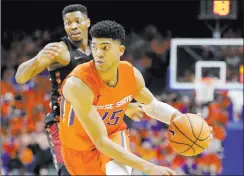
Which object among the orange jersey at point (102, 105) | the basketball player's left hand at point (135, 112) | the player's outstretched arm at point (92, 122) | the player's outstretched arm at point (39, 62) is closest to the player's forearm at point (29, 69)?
the player's outstretched arm at point (39, 62)

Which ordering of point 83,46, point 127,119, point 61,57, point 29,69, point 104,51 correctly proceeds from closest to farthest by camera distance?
1. point 104,51
2. point 29,69
3. point 61,57
4. point 83,46
5. point 127,119

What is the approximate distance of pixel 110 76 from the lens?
365cm

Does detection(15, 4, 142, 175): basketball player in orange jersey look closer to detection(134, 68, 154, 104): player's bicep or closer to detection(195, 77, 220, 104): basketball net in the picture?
detection(134, 68, 154, 104): player's bicep

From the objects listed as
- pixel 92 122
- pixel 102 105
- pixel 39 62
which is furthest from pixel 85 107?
pixel 39 62

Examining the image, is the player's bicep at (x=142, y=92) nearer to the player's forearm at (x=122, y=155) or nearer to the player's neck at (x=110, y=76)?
the player's neck at (x=110, y=76)

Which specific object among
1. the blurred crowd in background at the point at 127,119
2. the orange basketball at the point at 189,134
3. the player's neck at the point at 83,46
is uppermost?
the player's neck at the point at 83,46

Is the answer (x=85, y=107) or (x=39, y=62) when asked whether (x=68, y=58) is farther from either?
(x=85, y=107)

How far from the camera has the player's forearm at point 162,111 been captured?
3.95 metres

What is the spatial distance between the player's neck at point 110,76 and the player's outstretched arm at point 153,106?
229mm

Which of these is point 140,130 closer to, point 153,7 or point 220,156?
point 220,156

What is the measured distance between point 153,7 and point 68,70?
904 centimetres

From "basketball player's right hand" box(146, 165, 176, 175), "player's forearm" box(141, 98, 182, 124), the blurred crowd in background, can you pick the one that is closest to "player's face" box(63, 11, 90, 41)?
"player's forearm" box(141, 98, 182, 124)

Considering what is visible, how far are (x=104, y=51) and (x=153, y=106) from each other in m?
Result: 0.73

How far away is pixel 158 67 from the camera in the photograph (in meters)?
11.9
